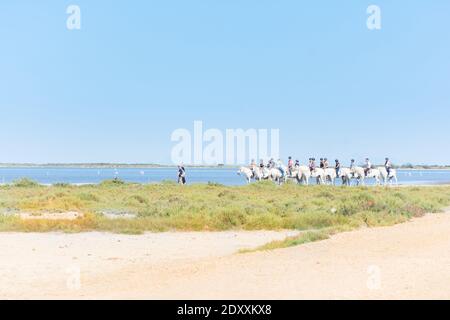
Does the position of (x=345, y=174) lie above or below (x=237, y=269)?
above

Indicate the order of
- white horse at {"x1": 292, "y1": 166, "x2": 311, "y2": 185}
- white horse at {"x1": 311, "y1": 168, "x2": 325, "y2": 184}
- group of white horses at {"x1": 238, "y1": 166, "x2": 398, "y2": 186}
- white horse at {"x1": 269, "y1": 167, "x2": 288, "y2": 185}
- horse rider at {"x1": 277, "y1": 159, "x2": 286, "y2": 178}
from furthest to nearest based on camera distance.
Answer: horse rider at {"x1": 277, "y1": 159, "x2": 286, "y2": 178} → white horse at {"x1": 269, "y1": 167, "x2": 288, "y2": 185} → white horse at {"x1": 311, "y1": 168, "x2": 325, "y2": 184} → group of white horses at {"x1": 238, "y1": 166, "x2": 398, "y2": 186} → white horse at {"x1": 292, "y1": 166, "x2": 311, "y2": 185}

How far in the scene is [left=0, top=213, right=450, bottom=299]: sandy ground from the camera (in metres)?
10.9

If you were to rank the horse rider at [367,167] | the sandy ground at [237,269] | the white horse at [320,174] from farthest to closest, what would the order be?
the horse rider at [367,167] → the white horse at [320,174] → the sandy ground at [237,269]

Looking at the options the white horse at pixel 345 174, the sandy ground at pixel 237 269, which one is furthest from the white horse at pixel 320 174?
the sandy ground at pixel 237 269

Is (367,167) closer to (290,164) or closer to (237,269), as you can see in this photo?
(290,164)

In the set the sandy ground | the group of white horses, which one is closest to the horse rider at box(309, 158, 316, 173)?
the group of white horses

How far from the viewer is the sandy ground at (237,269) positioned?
35.8ft

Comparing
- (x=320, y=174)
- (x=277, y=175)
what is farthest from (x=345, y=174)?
(x=277, y=175)

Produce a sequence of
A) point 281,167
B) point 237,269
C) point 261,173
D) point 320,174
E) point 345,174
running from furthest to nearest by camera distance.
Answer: point 345,174, point 281,167, point 261,173, point 320,174, point 237,269

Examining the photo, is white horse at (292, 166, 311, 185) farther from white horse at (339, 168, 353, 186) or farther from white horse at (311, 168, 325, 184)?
white horse at (339, 168, 353, 186)

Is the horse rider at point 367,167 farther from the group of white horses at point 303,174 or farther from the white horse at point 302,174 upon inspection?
the white horse at point 302,174

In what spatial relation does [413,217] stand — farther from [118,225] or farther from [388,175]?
[388,175]

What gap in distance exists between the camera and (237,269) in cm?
1323
